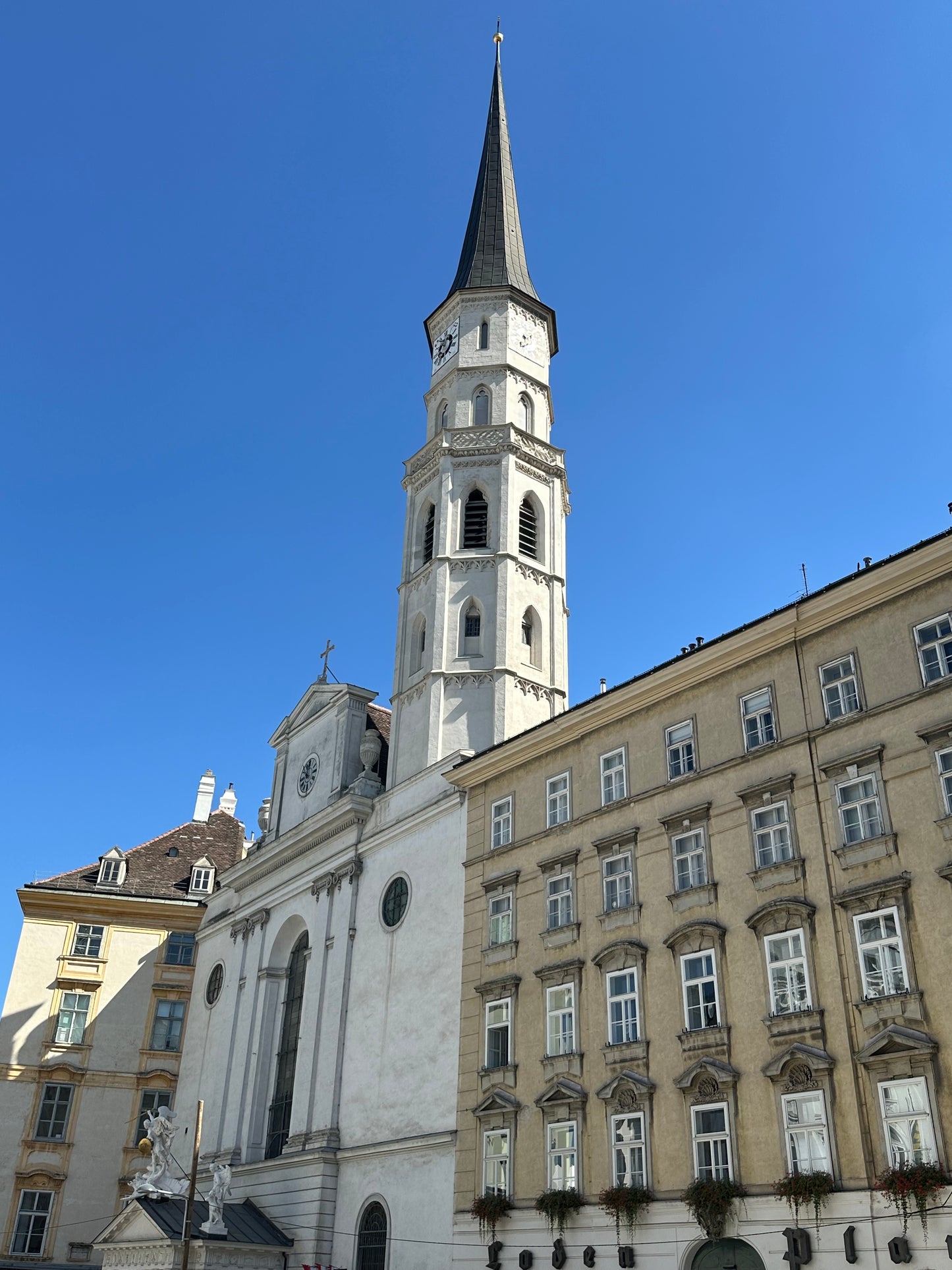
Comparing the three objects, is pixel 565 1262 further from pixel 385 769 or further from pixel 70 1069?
pixel 70 1069

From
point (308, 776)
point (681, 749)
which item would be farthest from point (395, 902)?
point (681, 749)

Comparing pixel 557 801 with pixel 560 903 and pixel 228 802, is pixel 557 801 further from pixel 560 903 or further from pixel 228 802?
pixel 228 802

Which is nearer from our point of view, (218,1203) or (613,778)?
(613,778)

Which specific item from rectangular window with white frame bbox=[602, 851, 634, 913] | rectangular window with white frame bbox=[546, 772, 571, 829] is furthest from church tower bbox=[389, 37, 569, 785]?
rectangular window with white frame bbox=[602, 851, 634, 913]

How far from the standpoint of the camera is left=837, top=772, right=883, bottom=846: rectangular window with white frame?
76.2 ft

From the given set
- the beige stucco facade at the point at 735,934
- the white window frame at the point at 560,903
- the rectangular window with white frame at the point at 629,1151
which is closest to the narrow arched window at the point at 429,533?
the beige stucco facade at the point at 735,934

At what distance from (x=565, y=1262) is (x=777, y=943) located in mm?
8686

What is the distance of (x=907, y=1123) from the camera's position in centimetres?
2045

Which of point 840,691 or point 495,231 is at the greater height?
point 495,231

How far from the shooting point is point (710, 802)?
87.7 feet

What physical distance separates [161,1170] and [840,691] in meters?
26.1

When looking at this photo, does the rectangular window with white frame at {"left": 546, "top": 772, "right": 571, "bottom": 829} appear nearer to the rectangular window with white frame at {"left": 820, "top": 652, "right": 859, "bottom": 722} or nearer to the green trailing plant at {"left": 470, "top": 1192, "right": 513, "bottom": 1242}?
the rectangular window with white frame at {"left": 820, "top": 652, "right": 859, "bottom": 722}

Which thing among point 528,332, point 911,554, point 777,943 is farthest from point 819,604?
point 528,332

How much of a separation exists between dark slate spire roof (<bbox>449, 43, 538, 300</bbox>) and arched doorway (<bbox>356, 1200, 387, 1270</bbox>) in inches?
1402
